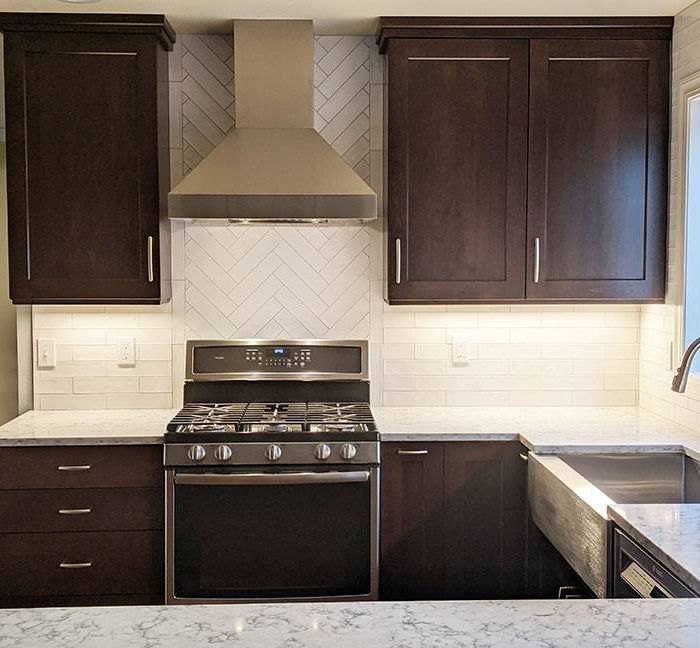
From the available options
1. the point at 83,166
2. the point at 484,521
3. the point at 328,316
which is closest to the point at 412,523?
the point at 484,521

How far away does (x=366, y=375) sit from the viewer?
12.7 ft

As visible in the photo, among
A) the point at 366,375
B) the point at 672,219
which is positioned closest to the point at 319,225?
the point at 366,375

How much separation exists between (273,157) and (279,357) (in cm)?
86

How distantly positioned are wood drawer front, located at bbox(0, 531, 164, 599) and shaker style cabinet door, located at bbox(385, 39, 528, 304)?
1356 millimetres

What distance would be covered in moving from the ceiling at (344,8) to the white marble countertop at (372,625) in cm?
245

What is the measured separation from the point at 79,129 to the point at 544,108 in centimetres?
182

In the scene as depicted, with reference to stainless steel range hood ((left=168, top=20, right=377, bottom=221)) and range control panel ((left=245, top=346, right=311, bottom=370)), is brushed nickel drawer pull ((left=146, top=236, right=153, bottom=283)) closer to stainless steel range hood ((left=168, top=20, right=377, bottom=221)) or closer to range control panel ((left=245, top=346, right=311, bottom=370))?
stainless steel range hood ((left=168, top=20, right=377, bottom=221))

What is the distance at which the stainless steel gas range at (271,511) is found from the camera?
3275mm

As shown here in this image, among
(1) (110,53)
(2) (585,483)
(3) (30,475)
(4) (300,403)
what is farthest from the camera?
(4) (300,403)

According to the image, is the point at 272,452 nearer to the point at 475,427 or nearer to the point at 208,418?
the point at 208,418

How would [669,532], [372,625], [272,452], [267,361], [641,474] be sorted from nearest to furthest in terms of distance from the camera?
[372,625]
[669,532]
[641,474]
[272,452]
[267,361]

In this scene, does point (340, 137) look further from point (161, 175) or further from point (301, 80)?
point (161, 175)

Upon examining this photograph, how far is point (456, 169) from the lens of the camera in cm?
360

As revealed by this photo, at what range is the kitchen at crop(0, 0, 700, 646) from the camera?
3.32 metres
